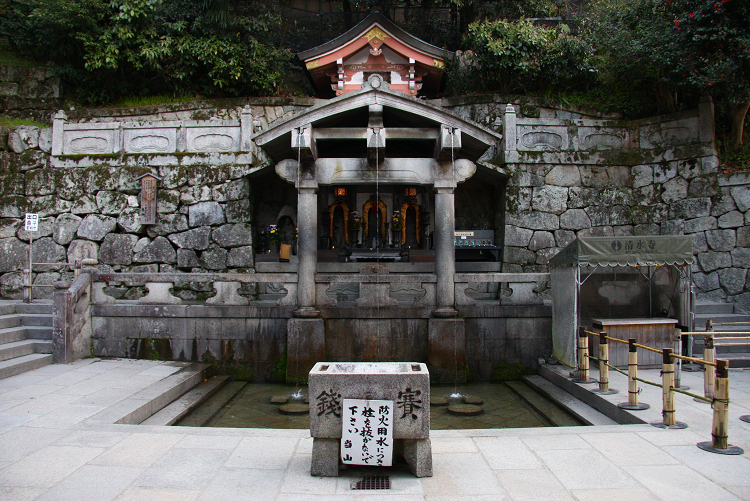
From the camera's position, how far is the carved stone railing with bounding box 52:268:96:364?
920 cm

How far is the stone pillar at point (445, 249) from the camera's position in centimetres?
979

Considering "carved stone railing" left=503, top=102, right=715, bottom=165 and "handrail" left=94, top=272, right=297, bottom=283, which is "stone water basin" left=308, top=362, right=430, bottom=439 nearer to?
"handrail" left=94, top=272, right=297, bottom=283

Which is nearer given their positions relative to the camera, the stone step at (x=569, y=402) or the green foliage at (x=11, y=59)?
the stone step at (x=569, y=402)

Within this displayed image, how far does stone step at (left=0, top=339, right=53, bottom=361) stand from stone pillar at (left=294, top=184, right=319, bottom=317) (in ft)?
18.4

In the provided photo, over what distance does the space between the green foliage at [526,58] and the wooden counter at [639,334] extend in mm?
10054

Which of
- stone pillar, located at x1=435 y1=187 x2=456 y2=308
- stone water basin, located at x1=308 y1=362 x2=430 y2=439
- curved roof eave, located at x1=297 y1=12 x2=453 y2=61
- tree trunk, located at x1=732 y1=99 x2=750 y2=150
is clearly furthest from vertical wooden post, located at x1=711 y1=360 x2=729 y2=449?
curved roof eave, located at x1=297 y1=12 x2=453 y2=61

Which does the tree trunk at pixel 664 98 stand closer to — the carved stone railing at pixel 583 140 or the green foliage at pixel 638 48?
the green foliage at pixel 638 48

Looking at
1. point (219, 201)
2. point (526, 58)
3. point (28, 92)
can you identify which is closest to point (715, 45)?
point (526, 58)

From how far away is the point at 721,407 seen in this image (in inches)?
201

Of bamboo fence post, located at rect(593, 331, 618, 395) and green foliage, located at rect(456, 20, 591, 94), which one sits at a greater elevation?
green foliage, located at rect(456, 20, 591, 94)

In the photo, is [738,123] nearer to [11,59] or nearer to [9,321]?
[9,321]

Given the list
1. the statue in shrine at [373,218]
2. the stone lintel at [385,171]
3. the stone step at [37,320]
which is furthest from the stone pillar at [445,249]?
the stone step at [37,320]

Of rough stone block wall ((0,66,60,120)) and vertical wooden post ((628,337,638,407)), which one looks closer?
vertical wooden post ((628,337,638,407))

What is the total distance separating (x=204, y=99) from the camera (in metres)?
16.4
